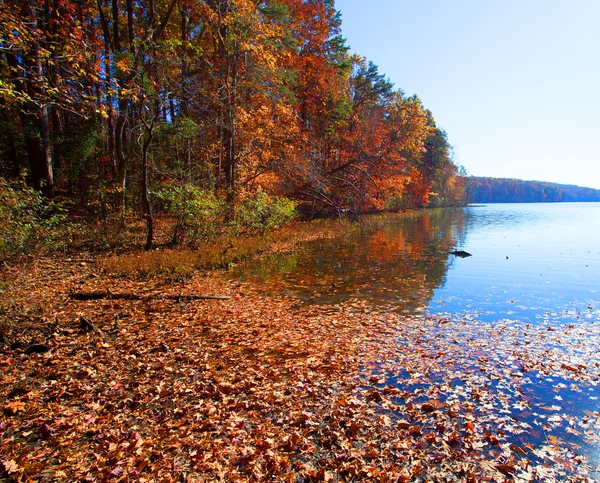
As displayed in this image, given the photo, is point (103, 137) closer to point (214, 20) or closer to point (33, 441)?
point (214, 20)

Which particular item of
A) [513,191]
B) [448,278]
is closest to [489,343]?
[448,278]

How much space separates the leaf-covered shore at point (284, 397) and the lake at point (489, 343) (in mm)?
34

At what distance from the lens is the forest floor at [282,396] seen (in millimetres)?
3590

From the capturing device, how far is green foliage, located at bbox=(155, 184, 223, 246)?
46.8 feet

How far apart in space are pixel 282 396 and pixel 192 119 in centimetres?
1833

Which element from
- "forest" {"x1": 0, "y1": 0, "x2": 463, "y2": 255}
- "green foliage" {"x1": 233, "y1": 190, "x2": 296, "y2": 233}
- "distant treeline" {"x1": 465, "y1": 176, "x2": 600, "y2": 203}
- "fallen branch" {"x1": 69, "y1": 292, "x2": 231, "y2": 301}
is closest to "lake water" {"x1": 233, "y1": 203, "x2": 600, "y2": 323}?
"fallen branch" {"x1": 69, "y1": 292, "x2": 231, "y2": 301}

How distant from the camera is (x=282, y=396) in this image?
15.9 feet

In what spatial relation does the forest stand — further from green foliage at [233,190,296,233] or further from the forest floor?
the forest floor

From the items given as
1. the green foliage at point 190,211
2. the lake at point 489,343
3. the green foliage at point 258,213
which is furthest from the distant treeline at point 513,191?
the green foliage at point 190,211

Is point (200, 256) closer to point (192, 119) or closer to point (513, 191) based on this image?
point (192, 119)

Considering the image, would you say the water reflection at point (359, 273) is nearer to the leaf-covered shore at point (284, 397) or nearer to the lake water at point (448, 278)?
the lake water at point (448, 278)

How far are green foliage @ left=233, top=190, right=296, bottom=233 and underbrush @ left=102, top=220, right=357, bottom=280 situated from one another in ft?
1.93

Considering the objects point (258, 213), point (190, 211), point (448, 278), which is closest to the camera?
point (448, 278)

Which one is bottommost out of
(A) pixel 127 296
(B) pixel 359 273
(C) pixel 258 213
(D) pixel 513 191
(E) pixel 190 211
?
(B) pixel 359 273
